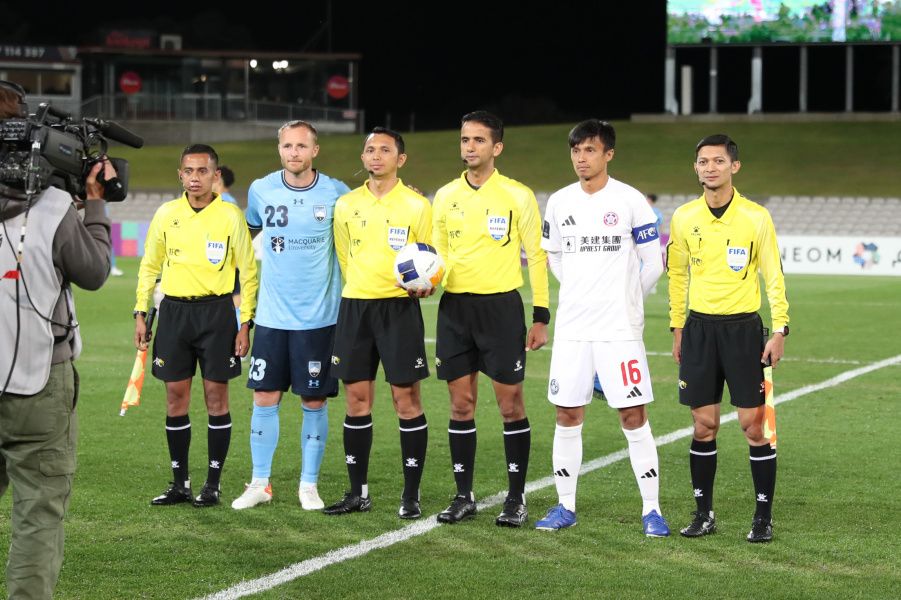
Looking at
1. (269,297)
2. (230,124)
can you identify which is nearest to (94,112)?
(230,124)

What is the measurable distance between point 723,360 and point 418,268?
1.57 meters

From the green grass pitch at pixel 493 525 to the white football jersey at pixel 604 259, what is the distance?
40.3 inches

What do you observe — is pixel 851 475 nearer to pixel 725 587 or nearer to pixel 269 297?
pixel 725 587

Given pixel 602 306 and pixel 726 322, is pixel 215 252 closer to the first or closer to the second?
pixel 602 306

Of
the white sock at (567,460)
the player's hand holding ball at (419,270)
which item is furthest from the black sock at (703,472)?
the player's hand holding ball at (419,270)

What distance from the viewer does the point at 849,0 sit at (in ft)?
153

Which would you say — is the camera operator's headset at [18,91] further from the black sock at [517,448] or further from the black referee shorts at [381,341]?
the black sock at [517,448]

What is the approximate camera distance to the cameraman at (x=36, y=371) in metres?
4.40

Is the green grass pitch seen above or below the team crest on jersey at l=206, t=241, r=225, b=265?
below

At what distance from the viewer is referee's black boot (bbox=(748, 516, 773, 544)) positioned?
6125 mm

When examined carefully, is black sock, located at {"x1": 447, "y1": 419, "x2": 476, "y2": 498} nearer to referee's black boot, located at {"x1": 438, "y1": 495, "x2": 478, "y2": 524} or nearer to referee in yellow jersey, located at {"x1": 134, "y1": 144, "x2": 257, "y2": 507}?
referee's black boot, located at {"x1": 438, "y1": 495, "x2": 478, "y2": 524}

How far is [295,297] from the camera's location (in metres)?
6.94

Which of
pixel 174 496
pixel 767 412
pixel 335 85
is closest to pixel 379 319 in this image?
pixel 174 496

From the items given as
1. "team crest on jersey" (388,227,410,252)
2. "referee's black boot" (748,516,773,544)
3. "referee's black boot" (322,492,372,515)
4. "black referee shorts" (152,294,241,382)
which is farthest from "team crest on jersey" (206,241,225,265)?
"referee's black boot" (748,516,773,544)
